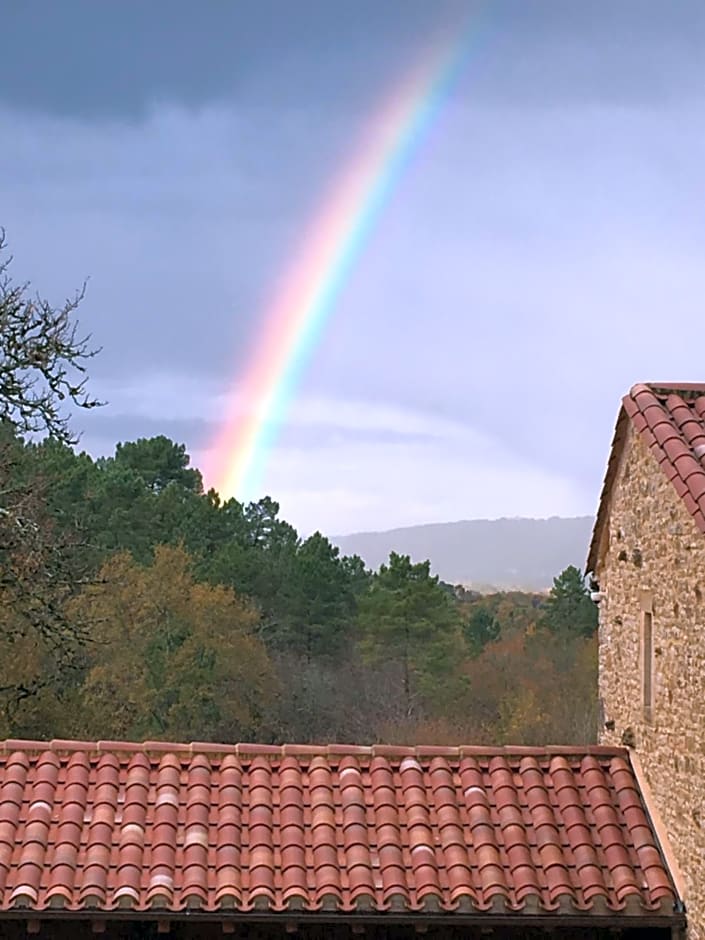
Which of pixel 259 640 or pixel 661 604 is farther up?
pixel 259 640

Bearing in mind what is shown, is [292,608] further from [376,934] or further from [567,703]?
[376,934]

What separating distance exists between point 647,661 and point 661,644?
1.45 feet

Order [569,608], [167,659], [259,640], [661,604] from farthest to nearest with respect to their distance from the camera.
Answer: [569,608] < [259,640] < [167,659] < [661,604]

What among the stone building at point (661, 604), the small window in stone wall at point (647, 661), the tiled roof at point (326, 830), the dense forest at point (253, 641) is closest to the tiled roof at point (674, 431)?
the stone building at point (661, 604)

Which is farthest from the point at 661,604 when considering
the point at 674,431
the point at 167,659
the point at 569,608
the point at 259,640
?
the point at 569,608

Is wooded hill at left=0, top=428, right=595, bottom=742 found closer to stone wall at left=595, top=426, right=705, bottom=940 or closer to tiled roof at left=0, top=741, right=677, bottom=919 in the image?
tiled roof at left=0, top=741, right=677, bottom=919

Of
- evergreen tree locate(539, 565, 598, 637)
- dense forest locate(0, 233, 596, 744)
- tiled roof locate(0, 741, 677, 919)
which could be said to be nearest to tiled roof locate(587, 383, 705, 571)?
tiled roof locate(0, 741, 677, 919)

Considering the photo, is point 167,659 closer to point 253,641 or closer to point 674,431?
point 253,641

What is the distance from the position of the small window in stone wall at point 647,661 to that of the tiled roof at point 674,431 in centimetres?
124

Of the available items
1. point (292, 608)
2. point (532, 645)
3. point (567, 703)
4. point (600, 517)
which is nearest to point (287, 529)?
point (292, 608)

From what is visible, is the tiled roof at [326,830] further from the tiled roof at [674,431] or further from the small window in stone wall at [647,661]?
the tiled roof at [674,431]

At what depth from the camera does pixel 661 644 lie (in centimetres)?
767

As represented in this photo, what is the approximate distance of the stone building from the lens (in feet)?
22.7

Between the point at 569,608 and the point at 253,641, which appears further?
the point at 569,608
